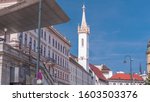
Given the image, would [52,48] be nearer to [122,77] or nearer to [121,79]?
[121,79]

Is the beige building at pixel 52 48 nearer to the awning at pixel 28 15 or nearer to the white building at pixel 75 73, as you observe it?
the white building at pixel 75 73

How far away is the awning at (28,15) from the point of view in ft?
90.3

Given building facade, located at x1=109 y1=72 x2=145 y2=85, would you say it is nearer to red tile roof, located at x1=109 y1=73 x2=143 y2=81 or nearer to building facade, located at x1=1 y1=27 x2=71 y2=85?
red tile roof, located at x1=109 y1=73 x2=143 y2=81

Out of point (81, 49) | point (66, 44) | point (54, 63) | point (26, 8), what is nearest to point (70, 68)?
point (66, 44)

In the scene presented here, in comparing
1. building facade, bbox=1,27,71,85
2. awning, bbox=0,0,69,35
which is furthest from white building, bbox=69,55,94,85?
awning, bbox=0,0,69,35

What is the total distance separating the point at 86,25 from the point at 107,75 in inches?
1997

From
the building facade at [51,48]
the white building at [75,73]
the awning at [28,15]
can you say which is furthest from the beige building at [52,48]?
the awning at [28,15]

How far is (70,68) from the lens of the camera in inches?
3103

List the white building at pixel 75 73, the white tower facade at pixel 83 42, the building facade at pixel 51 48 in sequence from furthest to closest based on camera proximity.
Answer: the white tower facade at pixel 83 42
the white building at pixel 75 73
the building facade at pixel 51 48

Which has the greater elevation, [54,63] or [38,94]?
[54,63]

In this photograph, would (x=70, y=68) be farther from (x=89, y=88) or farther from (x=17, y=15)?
(x=89, y=88)

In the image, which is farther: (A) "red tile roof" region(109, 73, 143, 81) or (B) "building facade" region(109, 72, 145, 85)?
(A) "red tile roof" region(109, 73, 143, 81)

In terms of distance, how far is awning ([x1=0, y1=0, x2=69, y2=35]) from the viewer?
27.5 metres

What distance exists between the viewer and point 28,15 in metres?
29.7
